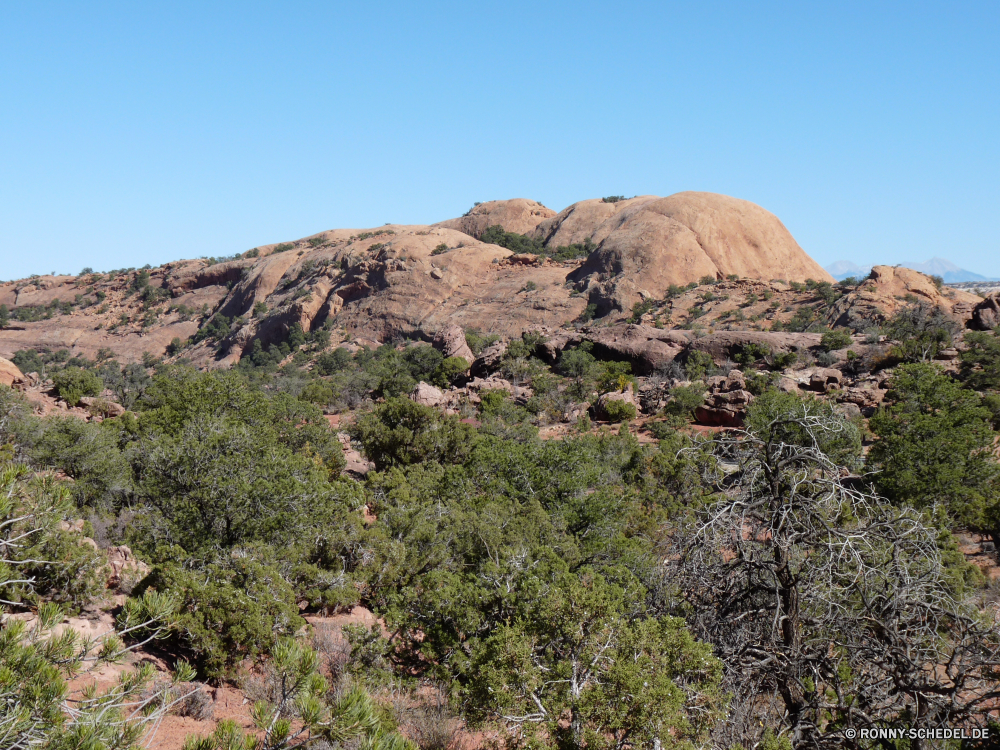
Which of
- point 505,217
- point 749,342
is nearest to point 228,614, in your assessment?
point 749,342

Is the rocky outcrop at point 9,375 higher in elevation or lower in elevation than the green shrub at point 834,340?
higher

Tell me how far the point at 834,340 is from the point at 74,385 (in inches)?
1518

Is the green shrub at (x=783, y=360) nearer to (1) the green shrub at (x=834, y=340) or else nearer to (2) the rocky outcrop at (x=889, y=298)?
(1) the green shrub at (x=834, y=340)

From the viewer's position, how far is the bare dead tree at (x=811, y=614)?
5207 millimetres

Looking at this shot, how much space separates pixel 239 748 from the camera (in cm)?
353

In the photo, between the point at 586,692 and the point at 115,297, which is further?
the point at 115,297

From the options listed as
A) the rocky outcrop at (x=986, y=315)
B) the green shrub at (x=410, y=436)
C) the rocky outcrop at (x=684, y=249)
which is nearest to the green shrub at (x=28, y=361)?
the green shrub at (x=410, y=436)

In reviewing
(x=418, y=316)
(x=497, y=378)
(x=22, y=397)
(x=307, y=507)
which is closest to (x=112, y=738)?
(x=307, y=507)

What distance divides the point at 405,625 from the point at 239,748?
17.7 feet

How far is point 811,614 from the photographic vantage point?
629 cm

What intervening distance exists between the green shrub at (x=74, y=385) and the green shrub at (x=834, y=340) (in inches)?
1490

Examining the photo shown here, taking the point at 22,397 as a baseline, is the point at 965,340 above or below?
below

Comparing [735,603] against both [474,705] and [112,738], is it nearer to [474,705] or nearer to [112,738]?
[474,705]

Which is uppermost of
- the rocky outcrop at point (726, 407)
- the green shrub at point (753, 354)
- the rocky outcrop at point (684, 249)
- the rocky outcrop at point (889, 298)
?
the rocky outcrop at point (684, 249)
